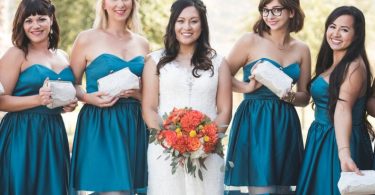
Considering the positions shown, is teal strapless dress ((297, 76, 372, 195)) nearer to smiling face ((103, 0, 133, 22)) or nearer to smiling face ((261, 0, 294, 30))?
smiling face ((261, 0, 294, 30))

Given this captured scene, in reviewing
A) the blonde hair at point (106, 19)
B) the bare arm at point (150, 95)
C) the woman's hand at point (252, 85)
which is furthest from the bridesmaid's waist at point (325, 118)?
the blonde hair at point (106, 19)

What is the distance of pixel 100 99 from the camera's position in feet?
16.4

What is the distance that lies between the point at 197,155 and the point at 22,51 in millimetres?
1650

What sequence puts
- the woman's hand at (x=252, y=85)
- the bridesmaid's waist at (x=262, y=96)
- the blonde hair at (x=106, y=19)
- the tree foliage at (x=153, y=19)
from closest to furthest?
the woman's hand at (x=252, y=85) → the bridesmaid's waist at (x=262, y=96) → the blonde hair at (x=106, y=19) → the tree foliage at (x=153, y=19)

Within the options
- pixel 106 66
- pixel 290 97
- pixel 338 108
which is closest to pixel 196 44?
pixel 106 66

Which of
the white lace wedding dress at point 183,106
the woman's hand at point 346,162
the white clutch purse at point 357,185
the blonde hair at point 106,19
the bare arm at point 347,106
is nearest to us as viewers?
the white clutch purse at point 357,185

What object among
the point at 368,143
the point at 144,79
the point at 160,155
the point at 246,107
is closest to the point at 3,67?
the point at 144,79

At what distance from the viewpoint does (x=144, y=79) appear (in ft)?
16.2

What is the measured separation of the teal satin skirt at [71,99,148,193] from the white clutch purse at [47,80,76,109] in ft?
1.02

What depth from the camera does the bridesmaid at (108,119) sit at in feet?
16.5

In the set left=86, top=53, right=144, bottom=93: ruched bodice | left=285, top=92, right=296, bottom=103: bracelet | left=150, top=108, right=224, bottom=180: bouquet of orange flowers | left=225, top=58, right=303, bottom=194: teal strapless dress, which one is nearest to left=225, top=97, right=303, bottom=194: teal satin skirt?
left=225, top=58, right=303, bottom=194: teal strapless dress

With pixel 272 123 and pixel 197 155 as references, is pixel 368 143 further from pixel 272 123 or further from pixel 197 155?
pixel 197 155

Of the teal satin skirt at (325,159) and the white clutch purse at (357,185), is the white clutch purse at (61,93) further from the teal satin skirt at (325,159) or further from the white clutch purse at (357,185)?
the white clutch purse at (357,185)

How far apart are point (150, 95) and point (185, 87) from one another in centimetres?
28
